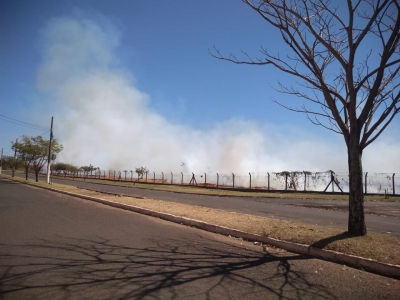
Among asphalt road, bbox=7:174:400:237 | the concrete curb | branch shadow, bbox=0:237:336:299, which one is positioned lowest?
branch shadow, bbox=0:237:336:299

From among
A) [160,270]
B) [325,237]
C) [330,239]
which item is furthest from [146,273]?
[325,237]

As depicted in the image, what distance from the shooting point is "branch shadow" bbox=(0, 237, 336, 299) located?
14.6ft

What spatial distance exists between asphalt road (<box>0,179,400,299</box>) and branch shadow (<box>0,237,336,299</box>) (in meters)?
0.01

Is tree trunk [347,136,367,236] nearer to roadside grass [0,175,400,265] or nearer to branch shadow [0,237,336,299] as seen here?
roadside grass [0,175,400,265]

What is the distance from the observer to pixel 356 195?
746 centimetres

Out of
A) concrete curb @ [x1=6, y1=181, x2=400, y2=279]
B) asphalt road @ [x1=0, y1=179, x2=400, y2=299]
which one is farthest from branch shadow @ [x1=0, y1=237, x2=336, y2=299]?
concrete curb @ [x1=6, y1=181, x2=400, y2=279]

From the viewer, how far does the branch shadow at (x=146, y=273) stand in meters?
4.45

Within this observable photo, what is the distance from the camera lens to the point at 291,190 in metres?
31.6

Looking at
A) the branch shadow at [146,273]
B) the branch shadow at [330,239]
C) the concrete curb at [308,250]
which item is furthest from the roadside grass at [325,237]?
the branch shadow at [146,273]

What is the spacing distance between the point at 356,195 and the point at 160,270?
15.7 feet

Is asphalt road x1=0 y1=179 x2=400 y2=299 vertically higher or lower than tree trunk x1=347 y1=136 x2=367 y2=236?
lower

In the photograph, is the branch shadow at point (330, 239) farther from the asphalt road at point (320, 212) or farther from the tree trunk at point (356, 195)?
the asphalt road at point (320, 212)

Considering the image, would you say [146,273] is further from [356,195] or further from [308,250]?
[356,195]

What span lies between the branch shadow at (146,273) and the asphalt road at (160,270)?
14 mm
